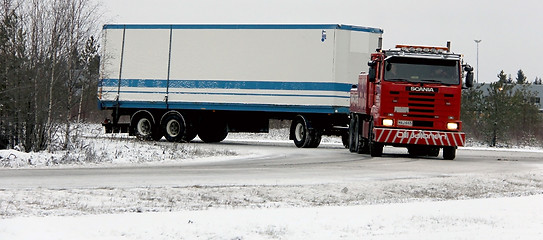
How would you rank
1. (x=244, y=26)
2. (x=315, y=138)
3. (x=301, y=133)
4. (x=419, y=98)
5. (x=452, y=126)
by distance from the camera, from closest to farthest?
1. (x=419, y=98)
2. (x=452, y=126)
3. (x=315, y=138)
4. (x=301, y=133)
5. (x=244, y=26)

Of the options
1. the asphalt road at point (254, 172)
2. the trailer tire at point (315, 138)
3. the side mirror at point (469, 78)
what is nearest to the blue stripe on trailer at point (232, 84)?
the trailer tire at point (315, 138)

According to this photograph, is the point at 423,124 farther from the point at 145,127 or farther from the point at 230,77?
the point at 145,127

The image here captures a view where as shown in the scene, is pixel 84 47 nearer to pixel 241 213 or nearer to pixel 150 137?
pixel 150 137

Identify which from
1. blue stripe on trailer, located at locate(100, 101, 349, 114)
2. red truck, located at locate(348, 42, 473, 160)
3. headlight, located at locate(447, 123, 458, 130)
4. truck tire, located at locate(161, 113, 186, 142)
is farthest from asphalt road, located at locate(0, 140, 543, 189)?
truck tire, located at locate(161, 113, 186, 142)

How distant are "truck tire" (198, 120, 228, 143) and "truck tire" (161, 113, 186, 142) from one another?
1.10m

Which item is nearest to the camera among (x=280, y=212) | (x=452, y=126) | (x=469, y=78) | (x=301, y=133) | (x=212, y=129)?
(x=280, y=212)

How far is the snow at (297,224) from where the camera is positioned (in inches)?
388

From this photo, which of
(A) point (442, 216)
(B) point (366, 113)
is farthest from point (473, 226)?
(B) point (366, 113)

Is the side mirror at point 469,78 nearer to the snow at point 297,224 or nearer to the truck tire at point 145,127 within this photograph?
the snow at point 297,224

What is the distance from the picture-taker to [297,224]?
1091 cm

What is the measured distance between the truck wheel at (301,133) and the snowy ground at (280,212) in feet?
49.0

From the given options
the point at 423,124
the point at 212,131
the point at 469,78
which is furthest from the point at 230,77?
the point at 469,78

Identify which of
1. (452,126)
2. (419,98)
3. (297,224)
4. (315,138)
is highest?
(419,98)

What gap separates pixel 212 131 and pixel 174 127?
81.3 inches
